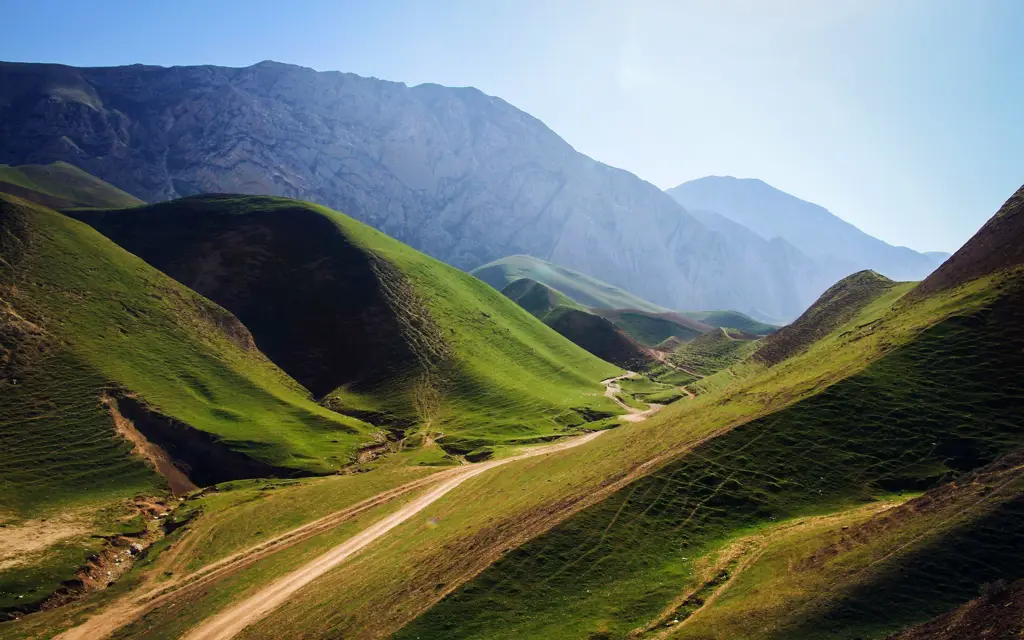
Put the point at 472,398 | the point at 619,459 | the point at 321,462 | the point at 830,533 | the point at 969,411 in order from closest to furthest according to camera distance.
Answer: the point at 830,533 < the point at 969,411 < the point at 619,459 < the point at 321,462 < the point at 472,398

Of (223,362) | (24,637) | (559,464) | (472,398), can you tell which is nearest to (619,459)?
(559,464)

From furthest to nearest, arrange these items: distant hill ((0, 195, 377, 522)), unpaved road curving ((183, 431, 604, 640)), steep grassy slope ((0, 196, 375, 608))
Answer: distant hill ((0, 195, 377, 522)) < steep grassy slope ((0, 196, 375, 608)) < unpaved road curving ((183, 431, 604, 640))

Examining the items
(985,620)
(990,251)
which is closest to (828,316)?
(990,251)

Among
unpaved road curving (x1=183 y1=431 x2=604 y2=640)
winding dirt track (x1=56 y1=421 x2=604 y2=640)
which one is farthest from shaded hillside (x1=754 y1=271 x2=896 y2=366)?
unpaved road curving (x1=183 y1=431 x2=604 y2=640)

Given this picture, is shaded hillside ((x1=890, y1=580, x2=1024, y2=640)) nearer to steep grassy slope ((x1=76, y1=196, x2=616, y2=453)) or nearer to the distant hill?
the distant hill

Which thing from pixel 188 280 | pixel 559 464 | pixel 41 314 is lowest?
pixel 559 464

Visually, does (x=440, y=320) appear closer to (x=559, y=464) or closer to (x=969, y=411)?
(x=559, y=464)
